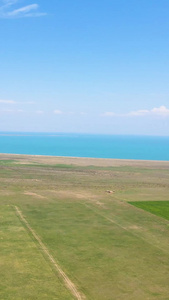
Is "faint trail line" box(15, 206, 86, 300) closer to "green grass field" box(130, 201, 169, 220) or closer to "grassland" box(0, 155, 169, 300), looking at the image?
"grassland" box(0, 155, 169, 300)

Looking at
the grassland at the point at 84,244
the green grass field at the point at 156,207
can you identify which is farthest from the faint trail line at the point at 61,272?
the green grass field at the point at 156,207

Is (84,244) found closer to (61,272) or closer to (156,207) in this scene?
(61,272)

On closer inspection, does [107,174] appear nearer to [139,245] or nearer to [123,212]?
[123,212]

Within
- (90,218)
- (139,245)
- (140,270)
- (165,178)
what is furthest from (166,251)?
(165,178)

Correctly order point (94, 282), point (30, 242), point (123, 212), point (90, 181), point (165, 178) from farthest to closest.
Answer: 1. point (165, 178)
2. point (90, 181)
3. point (123, 212)
4. point (30, 242)
5. point (94, 282)

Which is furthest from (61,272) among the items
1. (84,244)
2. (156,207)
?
(156,207)

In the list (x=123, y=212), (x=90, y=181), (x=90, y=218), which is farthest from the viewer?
(x=90, y=181)

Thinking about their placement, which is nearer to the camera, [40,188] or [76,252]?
[76,252]

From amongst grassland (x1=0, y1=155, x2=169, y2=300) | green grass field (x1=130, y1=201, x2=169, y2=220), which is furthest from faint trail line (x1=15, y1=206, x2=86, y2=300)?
green grass field (x1=130, y1=201, x2=169, y2=220)

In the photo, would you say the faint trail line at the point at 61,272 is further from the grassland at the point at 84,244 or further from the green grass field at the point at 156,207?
the green grass field at the point at 156,207
